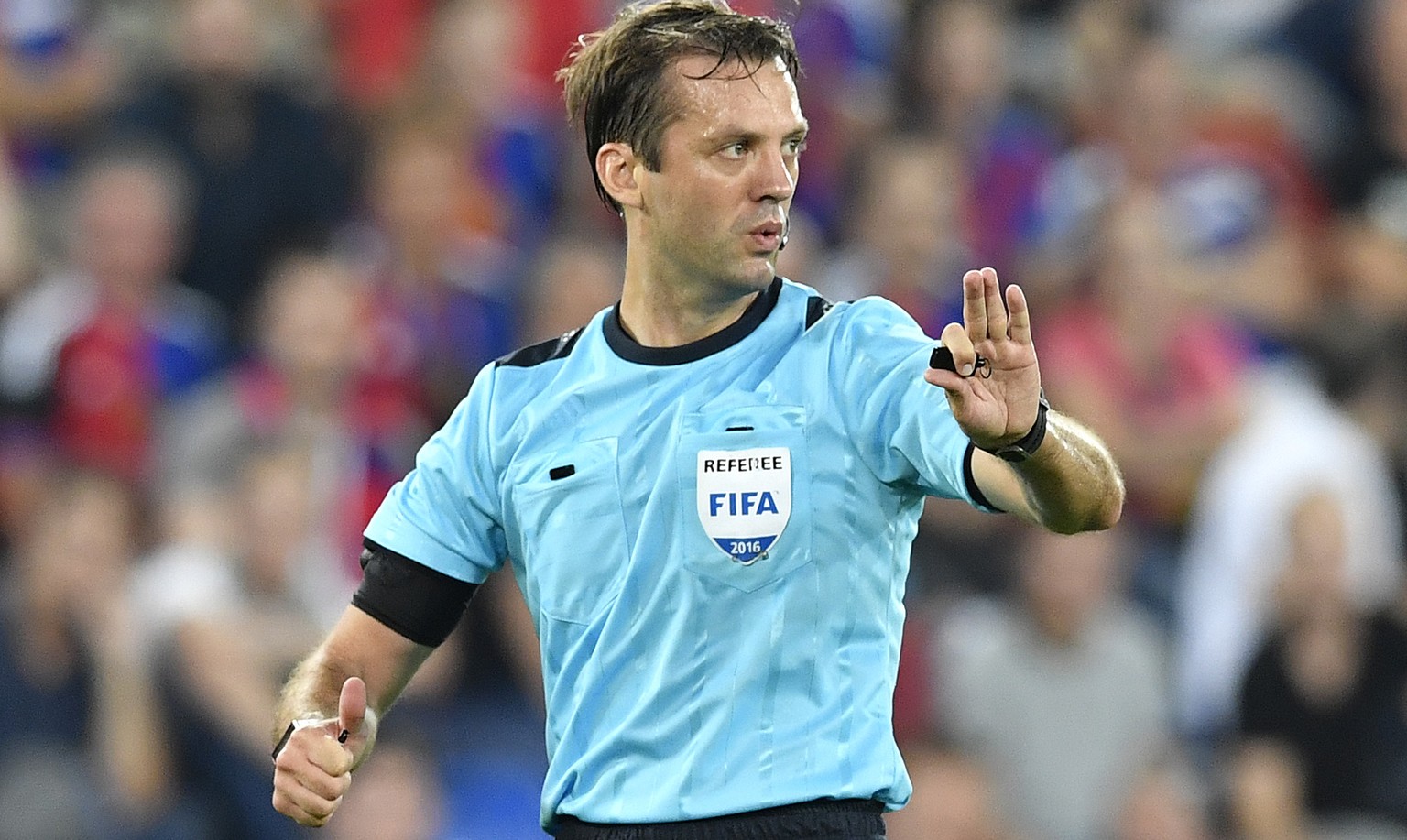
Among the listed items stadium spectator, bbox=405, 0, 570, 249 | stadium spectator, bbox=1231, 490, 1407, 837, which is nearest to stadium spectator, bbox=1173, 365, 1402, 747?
stadium spectator, bbox=1231, 490, 1407, 837

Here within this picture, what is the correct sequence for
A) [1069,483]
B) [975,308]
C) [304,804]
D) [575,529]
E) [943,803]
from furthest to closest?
[943,803] → [575,529] → [304,804] → [1069,483] → [975,308]

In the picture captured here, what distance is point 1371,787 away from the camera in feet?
27.7

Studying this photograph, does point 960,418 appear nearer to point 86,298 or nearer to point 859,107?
point 86,298

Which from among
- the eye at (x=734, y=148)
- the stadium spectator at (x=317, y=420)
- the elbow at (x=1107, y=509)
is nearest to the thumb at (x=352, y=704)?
the eye at (x=734, y=148)

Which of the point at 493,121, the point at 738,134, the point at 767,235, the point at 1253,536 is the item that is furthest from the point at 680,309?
the point at 493,121

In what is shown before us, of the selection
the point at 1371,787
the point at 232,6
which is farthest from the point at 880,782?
the point at 232,6

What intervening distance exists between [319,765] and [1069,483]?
4.57ft

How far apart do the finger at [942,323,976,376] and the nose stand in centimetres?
70

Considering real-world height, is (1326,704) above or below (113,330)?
below

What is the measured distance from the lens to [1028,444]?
3451 millimetres

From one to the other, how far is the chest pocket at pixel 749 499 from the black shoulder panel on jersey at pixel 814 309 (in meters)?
0.22

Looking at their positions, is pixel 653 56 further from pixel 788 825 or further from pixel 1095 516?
pixel 788 825

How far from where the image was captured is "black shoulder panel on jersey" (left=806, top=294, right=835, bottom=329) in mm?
4078

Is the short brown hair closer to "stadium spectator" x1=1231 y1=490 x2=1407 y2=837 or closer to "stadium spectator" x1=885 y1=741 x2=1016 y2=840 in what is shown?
"stadium spectator" x1=885 y1=741 x2=1016 y2=840
